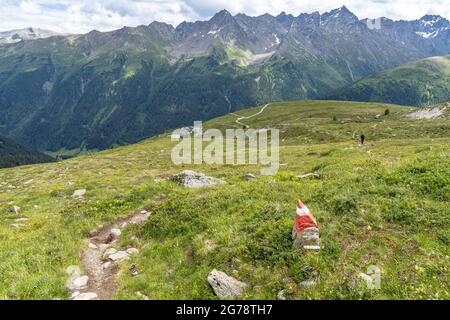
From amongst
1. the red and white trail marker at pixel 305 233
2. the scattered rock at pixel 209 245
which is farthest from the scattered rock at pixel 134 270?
the red and white trail marker at pixel 305 233

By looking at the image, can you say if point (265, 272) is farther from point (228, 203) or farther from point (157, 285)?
point (228, 203)

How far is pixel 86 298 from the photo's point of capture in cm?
1220

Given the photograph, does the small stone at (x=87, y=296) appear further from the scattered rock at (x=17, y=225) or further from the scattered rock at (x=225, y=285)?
the scattered rock at (x=17, y=225)

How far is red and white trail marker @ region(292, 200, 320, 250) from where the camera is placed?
12711 mm

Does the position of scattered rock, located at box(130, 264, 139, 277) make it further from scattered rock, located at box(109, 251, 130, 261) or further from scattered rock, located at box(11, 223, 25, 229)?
scattered rock, located at box(11, 223, 25, 229)

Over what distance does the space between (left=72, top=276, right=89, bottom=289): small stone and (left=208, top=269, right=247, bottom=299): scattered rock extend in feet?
17.3

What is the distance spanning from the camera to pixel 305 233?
1284 centimetres

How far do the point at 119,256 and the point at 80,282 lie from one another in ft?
8.17

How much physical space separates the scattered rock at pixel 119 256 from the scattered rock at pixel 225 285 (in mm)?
5421

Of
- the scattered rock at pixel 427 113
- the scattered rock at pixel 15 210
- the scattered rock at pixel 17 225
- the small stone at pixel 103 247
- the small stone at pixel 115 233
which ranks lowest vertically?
the scattered rock at pixel 15 210

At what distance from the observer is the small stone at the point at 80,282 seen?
1332 centimetres

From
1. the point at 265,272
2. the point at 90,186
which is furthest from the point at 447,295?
→ the point at 90,186

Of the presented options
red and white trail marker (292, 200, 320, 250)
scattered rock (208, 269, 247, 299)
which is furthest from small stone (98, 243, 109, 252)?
red and white trail marker (292, 200, 320, 250)
